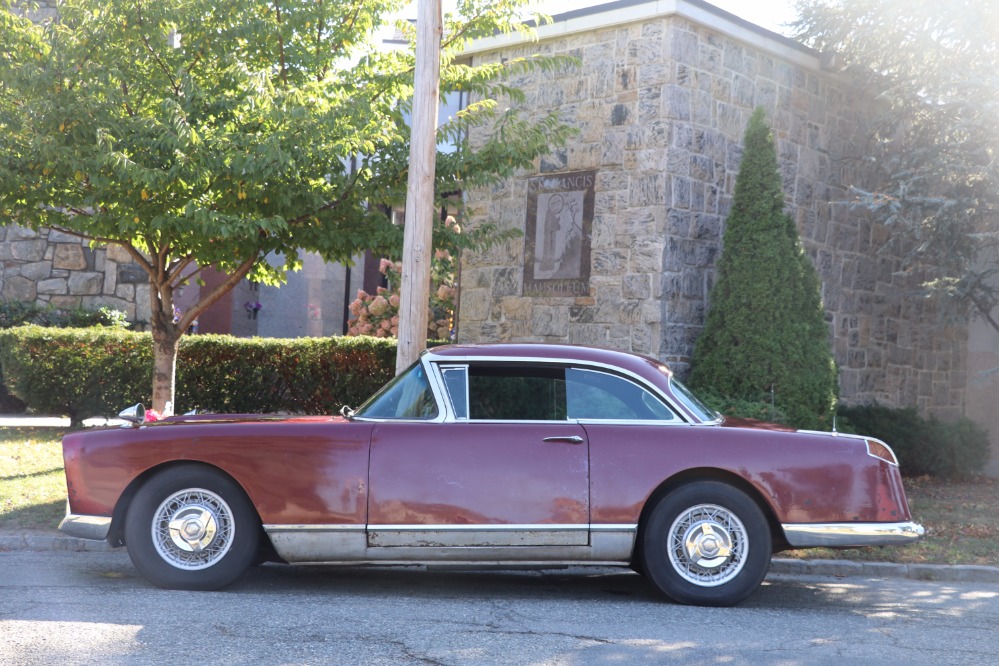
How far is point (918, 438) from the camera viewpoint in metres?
12.8

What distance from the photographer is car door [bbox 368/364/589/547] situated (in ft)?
19.5

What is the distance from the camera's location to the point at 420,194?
28.2ft

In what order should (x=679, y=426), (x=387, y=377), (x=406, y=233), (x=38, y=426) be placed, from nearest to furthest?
(x=679, y=426) → (x=406, y=233) → (x=387, y=377) → (x=38, y=426)

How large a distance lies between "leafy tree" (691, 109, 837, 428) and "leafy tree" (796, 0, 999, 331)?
1184mm

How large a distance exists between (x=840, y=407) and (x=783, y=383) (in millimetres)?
2283

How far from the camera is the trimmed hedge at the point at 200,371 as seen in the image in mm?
12789

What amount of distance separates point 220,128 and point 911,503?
758 cm

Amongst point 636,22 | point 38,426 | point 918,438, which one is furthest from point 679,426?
point 38,426

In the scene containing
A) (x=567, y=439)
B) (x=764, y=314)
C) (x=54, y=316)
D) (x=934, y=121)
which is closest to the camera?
(x=567, y=439)

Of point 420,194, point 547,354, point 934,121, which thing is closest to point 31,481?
point 420,194

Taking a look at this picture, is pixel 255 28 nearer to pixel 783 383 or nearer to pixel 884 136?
pixel 783 383

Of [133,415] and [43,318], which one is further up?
[43,318]

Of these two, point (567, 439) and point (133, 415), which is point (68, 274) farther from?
point (567, 439)

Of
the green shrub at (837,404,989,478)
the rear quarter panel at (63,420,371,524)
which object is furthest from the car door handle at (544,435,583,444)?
the green shrub at (837,404,989,478)
